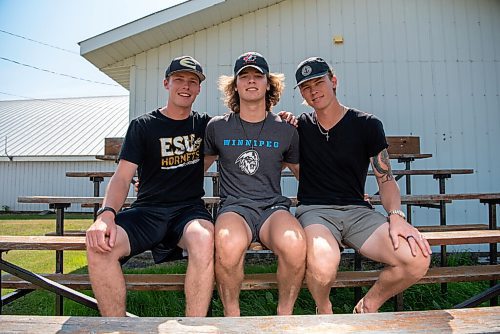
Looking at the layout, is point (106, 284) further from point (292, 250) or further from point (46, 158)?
point (46, 158)

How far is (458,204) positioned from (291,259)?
182 inches

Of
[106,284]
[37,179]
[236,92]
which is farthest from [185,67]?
[37,179]

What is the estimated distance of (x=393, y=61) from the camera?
19.4ft

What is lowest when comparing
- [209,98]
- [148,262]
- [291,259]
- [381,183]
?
[148,262]

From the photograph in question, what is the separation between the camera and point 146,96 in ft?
19.1

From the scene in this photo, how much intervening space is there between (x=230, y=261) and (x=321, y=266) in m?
0.51

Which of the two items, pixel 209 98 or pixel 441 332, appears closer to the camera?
pixel 441 332

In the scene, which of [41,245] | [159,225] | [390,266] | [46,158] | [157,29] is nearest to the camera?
[390,266]

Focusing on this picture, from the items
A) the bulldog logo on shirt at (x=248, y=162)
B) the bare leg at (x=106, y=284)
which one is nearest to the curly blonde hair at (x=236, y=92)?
the bulldog logo on shirt at (x=248, y=162)

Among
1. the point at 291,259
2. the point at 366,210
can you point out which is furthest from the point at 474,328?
the point at 366,210

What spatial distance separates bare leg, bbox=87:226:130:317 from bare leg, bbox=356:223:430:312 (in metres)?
1.39

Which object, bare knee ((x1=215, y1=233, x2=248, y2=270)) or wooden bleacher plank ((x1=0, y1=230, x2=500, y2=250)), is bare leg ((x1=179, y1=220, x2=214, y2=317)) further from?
wooden bleacher plank ((x1=0, y1=230, x2=500, y2=250))

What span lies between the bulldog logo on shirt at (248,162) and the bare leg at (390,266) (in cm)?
86

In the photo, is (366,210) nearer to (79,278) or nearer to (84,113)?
(79,278)
